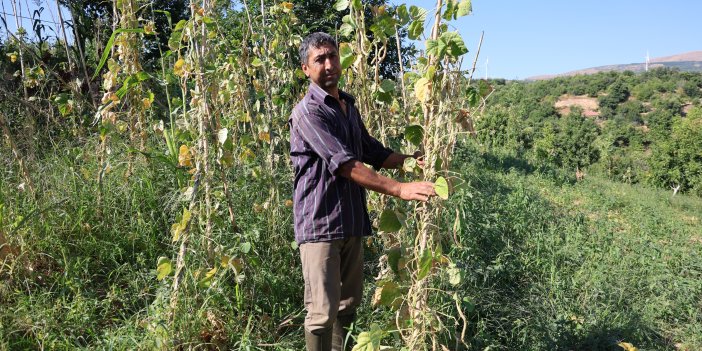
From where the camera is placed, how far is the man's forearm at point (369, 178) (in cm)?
165

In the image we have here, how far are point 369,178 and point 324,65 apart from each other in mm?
468

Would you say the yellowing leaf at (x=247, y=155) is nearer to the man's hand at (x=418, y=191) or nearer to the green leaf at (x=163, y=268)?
the green leaf at (x=163, y=268)

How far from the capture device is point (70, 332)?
84.5 inches

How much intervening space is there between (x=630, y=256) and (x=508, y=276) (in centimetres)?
154

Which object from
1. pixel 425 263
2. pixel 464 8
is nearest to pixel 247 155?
pixel 425 263

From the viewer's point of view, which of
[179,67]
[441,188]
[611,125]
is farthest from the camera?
[611,125]

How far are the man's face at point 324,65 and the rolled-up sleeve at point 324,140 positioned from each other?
0.16 m

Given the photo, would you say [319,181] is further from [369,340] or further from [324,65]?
[369,340]

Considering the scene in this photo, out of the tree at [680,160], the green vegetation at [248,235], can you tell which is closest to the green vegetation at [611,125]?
the tree at [680,160]

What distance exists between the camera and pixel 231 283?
8.35 feet

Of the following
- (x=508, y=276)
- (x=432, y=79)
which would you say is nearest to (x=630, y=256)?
(x=508, y=276)

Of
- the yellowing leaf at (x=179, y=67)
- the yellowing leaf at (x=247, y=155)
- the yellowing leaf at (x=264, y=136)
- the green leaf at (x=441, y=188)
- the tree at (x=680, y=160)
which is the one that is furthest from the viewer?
the tree at (x=680, y=160)

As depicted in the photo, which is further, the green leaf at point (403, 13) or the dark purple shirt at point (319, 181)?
the green leaf at point (403, 13)

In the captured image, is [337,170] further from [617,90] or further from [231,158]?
[617,90]
